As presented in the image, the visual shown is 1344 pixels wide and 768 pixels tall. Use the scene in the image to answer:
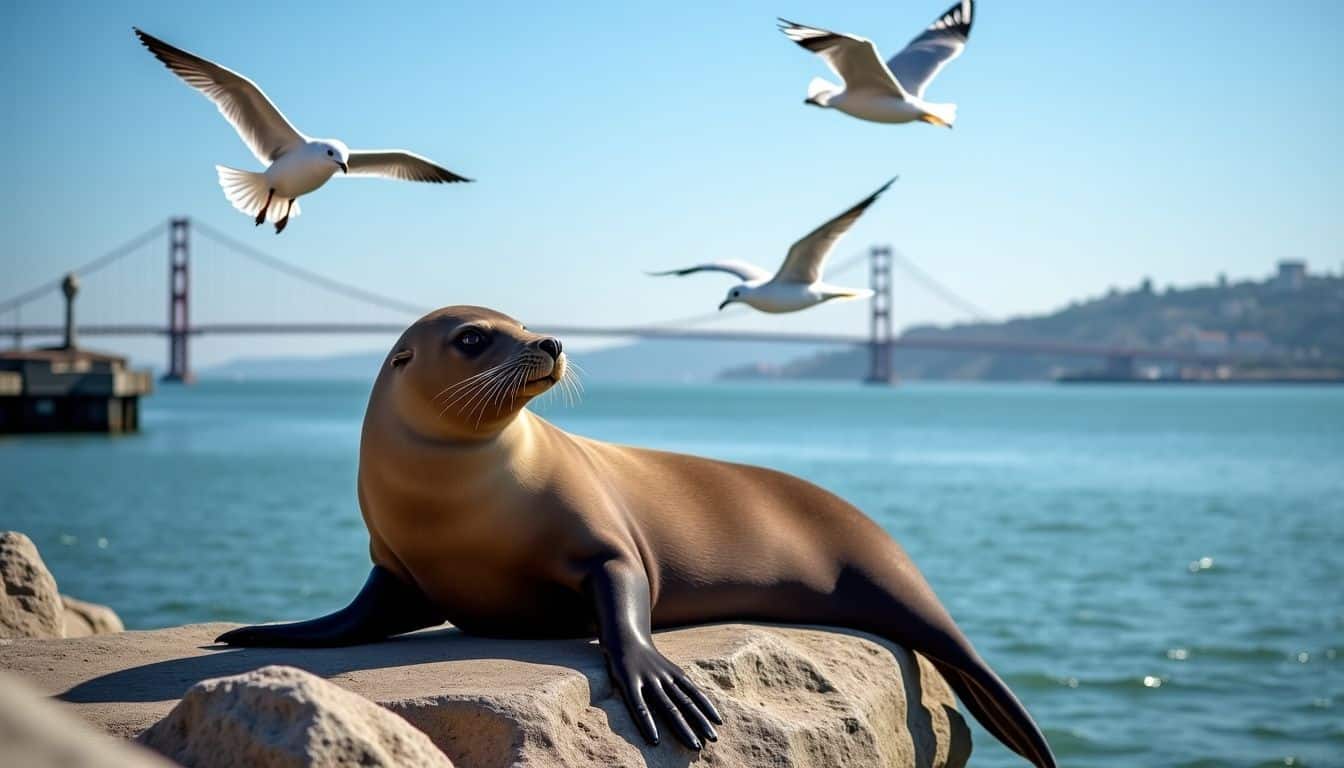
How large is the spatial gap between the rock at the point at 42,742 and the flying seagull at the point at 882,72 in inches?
160

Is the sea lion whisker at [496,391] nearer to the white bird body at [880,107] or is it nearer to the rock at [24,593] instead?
the white bird body at [880,107]

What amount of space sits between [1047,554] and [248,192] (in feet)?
57.9

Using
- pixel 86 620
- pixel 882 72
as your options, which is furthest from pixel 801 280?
pixel 86 620

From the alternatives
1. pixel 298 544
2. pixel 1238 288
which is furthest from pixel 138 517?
pixel 1238 288

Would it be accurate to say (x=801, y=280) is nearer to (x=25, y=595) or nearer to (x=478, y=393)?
(x=478, y=393)

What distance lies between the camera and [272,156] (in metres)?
5.11

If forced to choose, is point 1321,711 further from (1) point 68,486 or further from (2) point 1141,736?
(1) point 68,486

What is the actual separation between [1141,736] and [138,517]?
19.4 meters

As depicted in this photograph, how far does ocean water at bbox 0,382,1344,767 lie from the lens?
11133 millimetres

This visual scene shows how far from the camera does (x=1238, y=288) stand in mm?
164750

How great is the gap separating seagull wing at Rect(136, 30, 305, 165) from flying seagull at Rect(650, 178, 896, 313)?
1358 millimetres

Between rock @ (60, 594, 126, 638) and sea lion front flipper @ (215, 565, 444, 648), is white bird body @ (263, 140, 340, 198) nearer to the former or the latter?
sea lion front flipper @ (215, 565, 444, 648)

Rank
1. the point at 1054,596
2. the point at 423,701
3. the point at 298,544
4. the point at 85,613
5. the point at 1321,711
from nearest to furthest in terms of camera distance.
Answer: the point at 423,701 < the point at 85,613 < the point at 1321,711 < the point at 1054,596 < the point at 298,544

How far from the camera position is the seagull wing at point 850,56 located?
496 centimetres
